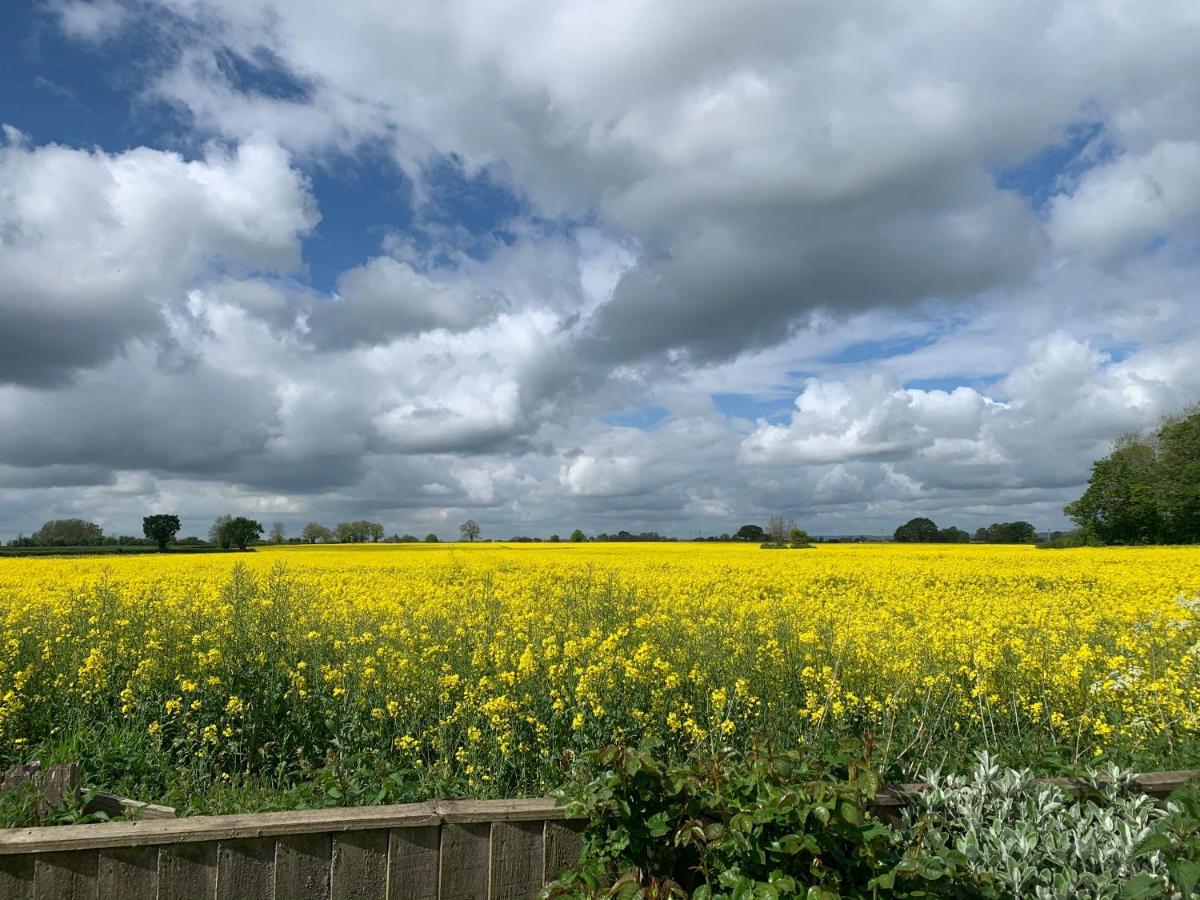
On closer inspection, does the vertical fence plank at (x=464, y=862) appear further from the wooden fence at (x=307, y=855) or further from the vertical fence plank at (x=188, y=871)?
the vertical fence plank at (x=188, y=871)

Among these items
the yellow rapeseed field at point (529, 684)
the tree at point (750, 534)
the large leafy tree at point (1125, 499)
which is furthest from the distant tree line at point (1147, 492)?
the yellow rapeseed field at point (529, 684)

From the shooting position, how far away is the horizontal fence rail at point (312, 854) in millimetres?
2490

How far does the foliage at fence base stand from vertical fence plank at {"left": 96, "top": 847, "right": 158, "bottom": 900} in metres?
1.31

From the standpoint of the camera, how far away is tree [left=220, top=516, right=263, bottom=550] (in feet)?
169

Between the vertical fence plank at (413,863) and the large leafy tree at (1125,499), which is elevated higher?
the large leafy tree at (1125,499)

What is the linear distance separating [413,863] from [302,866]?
366 mm

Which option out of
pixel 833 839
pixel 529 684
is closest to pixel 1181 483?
pixel 529 684

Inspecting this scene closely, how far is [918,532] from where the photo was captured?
61031 mm

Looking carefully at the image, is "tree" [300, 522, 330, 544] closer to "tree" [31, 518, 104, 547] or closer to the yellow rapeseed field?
"tree" [31, 518, 104, 547]

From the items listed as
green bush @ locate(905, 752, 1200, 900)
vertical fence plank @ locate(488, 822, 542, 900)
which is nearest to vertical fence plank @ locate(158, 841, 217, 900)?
vertical fence plank @ locate(488, 822, 542, 900)

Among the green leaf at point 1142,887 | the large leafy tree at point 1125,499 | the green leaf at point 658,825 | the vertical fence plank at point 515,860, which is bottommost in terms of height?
the vertical fence plank at point 515,860

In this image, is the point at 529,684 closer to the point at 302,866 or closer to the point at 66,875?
the point at 302,866

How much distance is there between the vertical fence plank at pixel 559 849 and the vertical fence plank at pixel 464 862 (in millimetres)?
211

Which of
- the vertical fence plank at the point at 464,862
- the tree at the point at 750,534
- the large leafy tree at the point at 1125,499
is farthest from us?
the tree at the point at 750,534
